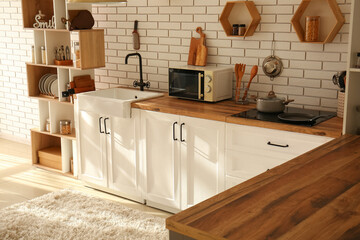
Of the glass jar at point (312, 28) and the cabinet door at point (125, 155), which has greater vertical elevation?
the glass jar at point (312, 28)

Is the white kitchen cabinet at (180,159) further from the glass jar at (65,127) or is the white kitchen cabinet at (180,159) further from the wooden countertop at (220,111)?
the glass jar at (65,127)

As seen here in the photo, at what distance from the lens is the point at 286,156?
3305 mm

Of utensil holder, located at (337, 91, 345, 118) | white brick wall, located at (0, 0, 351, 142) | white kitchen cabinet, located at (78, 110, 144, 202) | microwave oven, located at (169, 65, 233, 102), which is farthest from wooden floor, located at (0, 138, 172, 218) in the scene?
utensil holder, located at (337, 91, 345, 118)

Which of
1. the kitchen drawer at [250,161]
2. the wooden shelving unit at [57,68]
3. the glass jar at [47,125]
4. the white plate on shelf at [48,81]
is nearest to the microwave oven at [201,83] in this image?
the kitchen drawer at [250,161]

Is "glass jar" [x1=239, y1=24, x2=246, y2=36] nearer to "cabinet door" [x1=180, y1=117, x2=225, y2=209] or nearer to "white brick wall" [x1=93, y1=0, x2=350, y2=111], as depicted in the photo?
"white brick wall" [x1=93, y1=0, x2=350, y2=111]

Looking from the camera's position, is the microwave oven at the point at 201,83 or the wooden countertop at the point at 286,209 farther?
the microwave oven at the point at 201,83

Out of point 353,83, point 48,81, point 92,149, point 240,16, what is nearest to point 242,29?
point 240,16

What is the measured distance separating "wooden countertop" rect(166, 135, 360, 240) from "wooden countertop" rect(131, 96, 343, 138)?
1.04 meters

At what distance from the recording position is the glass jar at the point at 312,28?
143 inches

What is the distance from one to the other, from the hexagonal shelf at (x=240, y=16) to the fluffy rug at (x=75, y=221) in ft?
6.00

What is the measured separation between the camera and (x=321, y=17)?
3.70 m

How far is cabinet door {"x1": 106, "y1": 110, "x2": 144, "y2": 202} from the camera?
165 inches

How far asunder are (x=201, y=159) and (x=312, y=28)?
138cm

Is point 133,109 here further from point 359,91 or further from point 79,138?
point 359,91
